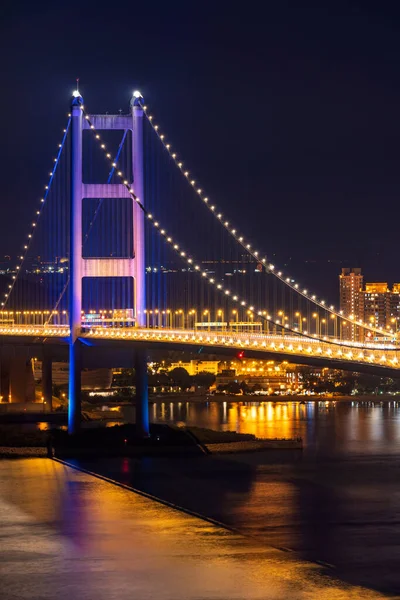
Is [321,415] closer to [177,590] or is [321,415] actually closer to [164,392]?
[164,392]

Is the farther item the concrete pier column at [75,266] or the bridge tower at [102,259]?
the concrete pier column at [75,266]

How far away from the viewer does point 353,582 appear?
11008 millimetres

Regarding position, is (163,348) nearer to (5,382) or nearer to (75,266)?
(75,266)

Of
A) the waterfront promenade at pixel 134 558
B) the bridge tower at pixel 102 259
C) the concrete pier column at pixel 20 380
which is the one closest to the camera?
the waterfront promenade at pixel 134 558

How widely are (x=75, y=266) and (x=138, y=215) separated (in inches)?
56.3

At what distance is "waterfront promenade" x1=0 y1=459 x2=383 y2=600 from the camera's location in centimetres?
1068

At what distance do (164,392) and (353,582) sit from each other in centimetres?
4528

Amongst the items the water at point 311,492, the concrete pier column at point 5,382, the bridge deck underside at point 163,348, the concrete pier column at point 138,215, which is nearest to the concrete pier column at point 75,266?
the bridge deck underside at point 163,348

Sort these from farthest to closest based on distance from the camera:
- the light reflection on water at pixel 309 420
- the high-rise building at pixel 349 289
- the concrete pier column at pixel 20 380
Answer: the high-rise building at pixel 349 289 < the concrete pier column at pixel 20 380 < the light reflection on water at pixel 309 420

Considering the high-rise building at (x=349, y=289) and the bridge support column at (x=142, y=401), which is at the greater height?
the high-rise building at (x=349, y=289)

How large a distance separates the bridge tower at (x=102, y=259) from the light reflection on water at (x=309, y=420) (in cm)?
408

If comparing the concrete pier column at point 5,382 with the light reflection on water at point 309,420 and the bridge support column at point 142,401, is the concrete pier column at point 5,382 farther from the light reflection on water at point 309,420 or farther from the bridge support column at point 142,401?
the bridge support column at point 142,401

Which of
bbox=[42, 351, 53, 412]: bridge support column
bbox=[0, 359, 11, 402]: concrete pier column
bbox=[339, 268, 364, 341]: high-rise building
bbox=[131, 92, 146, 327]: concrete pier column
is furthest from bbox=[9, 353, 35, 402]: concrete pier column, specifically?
bbox=[339, 268, 364, 341]: high-rise building

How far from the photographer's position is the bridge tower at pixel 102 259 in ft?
80.1
